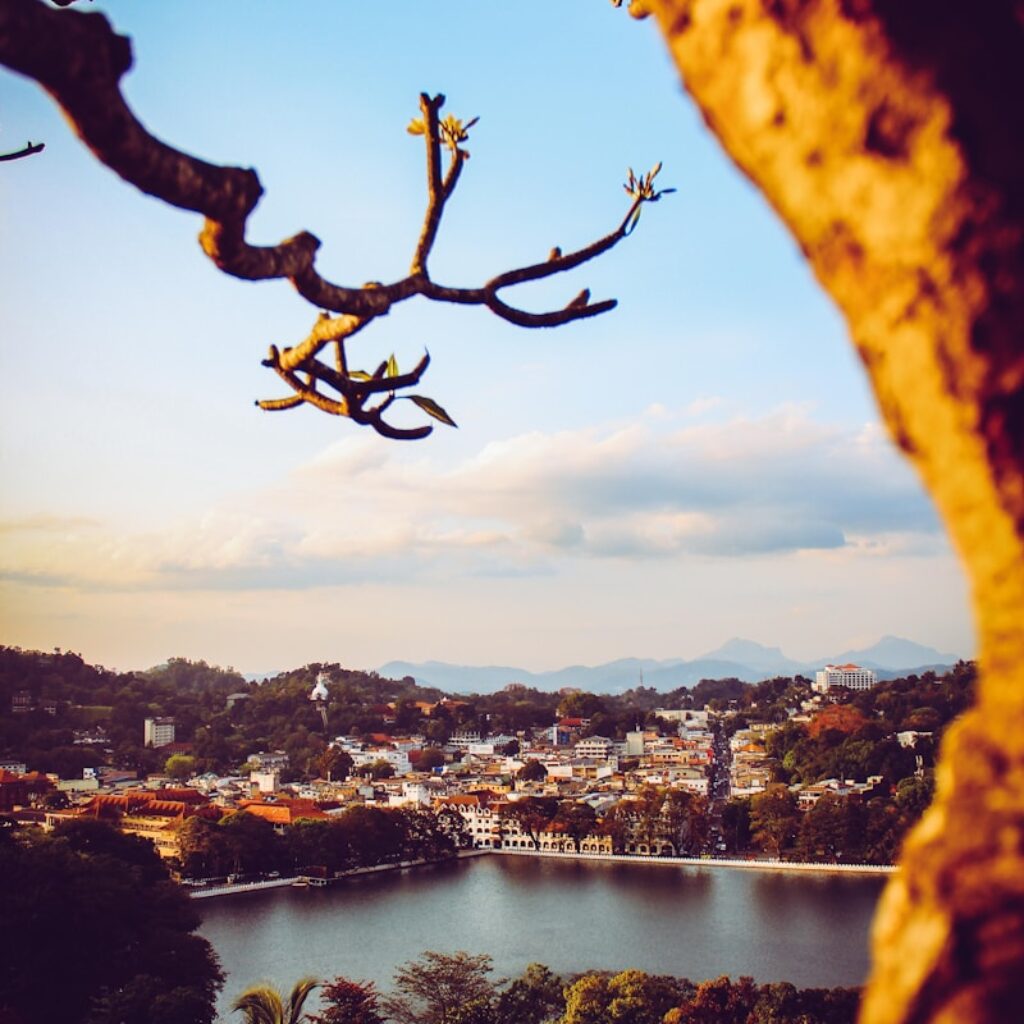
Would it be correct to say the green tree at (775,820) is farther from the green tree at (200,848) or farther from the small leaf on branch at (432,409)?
the small leaf on branch at (432,409)

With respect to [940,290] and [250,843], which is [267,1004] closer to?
[940,290]

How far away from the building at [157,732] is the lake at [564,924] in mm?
23860

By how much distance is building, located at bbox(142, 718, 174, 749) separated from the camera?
46.8 m

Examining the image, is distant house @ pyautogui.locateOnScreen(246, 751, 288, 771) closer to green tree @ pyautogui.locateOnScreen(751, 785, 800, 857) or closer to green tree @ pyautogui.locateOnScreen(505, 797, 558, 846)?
green tree @ pyautogui.locateOnScreen(505, 797, 558, 846)

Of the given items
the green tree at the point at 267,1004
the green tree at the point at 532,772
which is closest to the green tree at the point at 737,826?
the green tree at the point at 532,772

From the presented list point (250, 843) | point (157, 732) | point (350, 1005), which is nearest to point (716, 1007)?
point (350, 1005)

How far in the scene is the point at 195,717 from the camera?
167ft

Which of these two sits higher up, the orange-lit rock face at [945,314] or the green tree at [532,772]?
the orange-lit rock face at [945,314]

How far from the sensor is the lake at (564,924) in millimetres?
17094

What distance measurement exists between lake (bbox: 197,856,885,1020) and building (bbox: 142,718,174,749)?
23.9m

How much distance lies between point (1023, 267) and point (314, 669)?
63500 millimetres

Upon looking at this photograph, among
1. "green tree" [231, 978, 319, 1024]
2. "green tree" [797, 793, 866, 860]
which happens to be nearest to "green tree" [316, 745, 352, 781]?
"green tree" [797, 793, 866, 860]

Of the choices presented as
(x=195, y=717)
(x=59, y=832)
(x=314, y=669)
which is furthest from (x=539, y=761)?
(x=59, y=832)

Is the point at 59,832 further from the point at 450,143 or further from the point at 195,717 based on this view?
the point at 195,717
